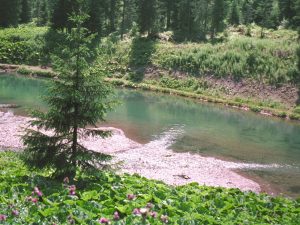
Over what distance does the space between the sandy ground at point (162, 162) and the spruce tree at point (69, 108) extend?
9.44 metres

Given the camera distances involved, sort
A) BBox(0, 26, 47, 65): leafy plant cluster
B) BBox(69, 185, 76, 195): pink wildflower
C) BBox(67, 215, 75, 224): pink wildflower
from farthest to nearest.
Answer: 1. BBox(0, 26, 47, 65): leafy plant cluster
2. BBox(69, 185, 76, 195): pink wildflower
3. BBox(67, 215, 75, 224): pink wildflower

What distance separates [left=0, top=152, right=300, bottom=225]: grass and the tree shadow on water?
51020 millimetres

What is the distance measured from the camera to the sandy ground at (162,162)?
2736 cm

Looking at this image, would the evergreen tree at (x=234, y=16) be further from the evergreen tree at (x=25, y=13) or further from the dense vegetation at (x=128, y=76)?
the evergreen tree at (x=25, y=13)

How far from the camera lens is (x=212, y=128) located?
147 feet

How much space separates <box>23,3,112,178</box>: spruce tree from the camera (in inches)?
640

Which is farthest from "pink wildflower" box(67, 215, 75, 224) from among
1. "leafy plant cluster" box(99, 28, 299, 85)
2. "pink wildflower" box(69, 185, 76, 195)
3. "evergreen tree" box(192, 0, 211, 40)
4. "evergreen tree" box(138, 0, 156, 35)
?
"evergreen tree" box(192, 0, 211, 40)

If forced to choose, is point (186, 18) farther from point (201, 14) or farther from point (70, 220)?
point (70, 220)

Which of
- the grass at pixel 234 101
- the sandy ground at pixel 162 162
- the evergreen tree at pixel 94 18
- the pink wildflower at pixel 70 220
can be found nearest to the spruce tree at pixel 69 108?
the pink wildflower at pixel 70 220

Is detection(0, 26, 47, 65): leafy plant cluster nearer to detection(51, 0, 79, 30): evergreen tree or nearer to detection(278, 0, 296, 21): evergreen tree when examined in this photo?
detection(51, 0, 79, 30): evergreen tree

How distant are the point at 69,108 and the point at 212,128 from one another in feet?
98.1

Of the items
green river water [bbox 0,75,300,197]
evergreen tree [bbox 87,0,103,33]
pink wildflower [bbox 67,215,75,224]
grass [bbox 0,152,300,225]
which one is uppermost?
evergreen tree [bbox 87,0,103,33]

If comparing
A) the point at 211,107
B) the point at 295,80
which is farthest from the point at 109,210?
the point at 295,80

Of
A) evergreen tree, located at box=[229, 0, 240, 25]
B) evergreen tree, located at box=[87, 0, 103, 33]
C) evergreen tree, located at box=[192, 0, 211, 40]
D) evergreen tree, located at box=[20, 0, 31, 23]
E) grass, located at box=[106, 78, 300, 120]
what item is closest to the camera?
grass, located at box=[106, 78, 300, 120]
